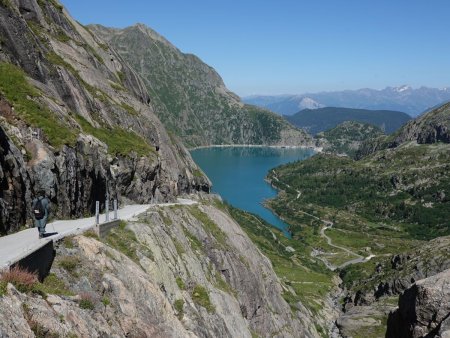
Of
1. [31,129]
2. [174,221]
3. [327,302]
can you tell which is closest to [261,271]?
[174,221]

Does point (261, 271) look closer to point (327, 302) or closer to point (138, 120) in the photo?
point (138, 120)

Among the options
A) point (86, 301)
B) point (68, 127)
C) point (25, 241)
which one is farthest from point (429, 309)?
point (68, 127)

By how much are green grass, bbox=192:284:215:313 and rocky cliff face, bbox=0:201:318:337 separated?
8 centimetres

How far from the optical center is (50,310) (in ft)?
51.1

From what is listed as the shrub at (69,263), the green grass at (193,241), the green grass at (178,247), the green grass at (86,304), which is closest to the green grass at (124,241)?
the shrub at (69,263)

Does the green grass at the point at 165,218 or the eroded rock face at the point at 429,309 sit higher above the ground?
the green grass at the point at 165,218

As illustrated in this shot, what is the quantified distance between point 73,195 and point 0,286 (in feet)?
66.7

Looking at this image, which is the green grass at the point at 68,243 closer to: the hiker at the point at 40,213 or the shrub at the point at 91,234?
the hiker at the point at 40,213

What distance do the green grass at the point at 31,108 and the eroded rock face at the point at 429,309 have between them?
1004 inches

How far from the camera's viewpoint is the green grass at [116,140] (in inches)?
2044

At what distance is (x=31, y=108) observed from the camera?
118 ft

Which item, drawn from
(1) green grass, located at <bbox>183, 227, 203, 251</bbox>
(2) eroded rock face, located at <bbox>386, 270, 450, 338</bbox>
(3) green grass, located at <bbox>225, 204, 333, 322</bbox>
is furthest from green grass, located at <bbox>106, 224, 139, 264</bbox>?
(3) green grass, located at <bbox>225, 204, 333, 322</bbox>

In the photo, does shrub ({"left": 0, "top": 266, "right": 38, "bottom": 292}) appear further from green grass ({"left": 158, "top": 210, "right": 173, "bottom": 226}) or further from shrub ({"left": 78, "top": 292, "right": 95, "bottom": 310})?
green grass ({"left": 158, "top": 210, "right": 173, "bottom": 226})

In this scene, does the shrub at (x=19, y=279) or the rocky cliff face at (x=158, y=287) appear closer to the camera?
the shrub at (x=19, y=279)
